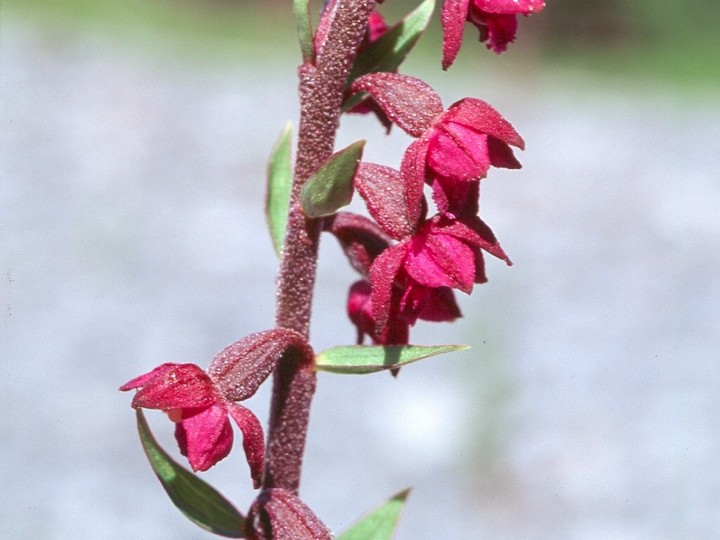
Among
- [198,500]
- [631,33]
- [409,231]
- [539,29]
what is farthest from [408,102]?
[631,33]

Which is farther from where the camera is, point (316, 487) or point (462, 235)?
point (316, 487)

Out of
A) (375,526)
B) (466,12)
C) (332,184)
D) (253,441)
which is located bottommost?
(375,526)

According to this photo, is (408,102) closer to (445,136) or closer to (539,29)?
(445,136)

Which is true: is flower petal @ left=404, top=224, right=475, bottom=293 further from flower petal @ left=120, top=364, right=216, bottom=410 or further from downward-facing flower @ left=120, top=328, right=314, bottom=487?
flower petal @ left=120, top=364, right=216, bottom=410

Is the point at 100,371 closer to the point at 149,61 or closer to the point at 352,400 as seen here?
the point at 352,400

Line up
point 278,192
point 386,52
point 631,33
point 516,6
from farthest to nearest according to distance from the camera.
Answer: point 631,33 < point 278,192 < point 386,52 < point 516,6

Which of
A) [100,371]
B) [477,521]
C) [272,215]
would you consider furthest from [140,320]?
[272,215]
